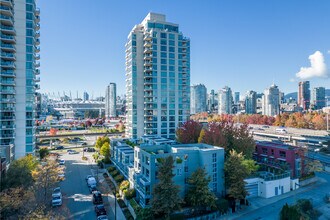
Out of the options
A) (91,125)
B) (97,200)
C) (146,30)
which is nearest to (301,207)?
(97,200)

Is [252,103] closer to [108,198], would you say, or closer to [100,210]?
[108,198]

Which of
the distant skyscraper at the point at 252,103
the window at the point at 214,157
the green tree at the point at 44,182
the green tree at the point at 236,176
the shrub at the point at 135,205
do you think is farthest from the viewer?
the distant skyscraper at the point at 252,103

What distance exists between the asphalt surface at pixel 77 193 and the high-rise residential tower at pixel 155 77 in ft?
53.1

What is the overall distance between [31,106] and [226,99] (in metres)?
150

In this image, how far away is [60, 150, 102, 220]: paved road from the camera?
94.2 ft

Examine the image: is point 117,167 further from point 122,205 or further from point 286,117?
point 286,117

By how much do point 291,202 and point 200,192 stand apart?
14388 millimetres

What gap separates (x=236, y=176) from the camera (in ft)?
96.4

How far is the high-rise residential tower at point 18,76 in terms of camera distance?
41562mm

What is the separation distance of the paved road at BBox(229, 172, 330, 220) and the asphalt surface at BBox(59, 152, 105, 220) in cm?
1774

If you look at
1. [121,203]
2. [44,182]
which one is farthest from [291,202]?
[44,182]

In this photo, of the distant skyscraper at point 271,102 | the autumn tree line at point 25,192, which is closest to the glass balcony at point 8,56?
the autumn tree line at point 25,192

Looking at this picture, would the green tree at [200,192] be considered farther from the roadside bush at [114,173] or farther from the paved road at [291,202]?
the roadside bush at [114,173]

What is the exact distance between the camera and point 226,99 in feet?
578
